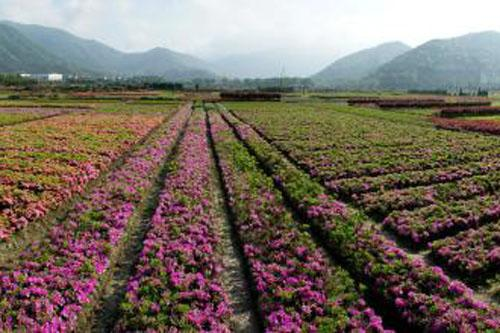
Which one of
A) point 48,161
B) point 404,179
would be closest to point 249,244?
point 404,179

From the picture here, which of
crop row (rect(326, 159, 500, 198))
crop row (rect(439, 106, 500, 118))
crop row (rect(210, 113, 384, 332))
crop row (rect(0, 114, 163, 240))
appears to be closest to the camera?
crop row (rect(210, 113, 384, 332))

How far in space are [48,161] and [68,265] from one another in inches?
564

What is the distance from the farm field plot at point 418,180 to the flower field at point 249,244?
3.6 inches

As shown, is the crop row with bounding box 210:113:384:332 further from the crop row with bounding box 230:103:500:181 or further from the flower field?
the crop row with bounding box 230:103:500:181

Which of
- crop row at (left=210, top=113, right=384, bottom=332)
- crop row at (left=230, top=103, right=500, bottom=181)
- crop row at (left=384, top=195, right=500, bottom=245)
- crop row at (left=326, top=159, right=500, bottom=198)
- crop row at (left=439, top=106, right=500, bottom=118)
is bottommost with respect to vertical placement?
crop row at (left=210, top=113, right=384, bottom=332)

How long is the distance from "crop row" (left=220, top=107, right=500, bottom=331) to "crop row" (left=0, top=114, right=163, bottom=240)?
1050 cm

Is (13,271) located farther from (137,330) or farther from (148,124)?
(148,124)

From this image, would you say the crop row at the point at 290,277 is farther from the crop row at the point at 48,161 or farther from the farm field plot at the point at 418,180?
the crop row at the point at 48,161

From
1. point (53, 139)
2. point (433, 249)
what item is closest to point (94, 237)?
point (433, 249)

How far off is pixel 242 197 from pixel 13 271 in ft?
30.6

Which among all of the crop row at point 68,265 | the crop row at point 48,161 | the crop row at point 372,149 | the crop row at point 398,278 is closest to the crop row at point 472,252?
the crop row at point 398,278

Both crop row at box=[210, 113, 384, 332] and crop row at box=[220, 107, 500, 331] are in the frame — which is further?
crop row at box=[210, 113, 384, 332]

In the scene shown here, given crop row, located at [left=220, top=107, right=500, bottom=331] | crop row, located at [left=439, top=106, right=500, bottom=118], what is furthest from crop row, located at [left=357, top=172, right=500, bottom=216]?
crop row, located at [left=439, top=106, right=500, bottom=118]

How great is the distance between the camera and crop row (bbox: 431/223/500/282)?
1131 cm
